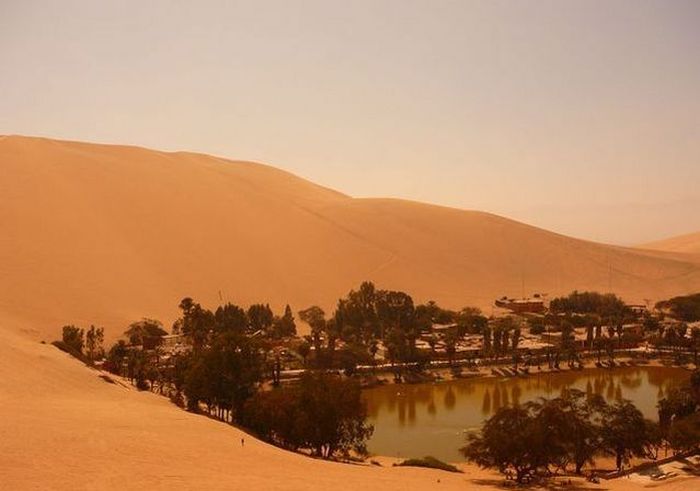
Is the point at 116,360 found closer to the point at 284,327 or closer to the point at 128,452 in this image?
the point at 284,327

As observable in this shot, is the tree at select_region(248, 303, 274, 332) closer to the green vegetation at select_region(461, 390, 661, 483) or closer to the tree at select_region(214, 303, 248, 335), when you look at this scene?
the tree at select_region(214, 303, 248, 335)

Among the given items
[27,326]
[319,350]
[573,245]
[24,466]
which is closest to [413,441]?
[319,350]

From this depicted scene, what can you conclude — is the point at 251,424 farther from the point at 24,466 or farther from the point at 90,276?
the point at 90,276

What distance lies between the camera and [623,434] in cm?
2662

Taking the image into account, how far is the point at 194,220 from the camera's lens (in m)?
83.6

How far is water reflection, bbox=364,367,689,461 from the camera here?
3172cm

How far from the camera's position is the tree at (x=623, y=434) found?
87.2 ft

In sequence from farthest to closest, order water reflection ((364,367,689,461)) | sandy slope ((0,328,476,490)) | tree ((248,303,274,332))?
tree ((248,303,274,332))
water reflection ((364,367,689,461))
sandy slope ((0,328,476,490))

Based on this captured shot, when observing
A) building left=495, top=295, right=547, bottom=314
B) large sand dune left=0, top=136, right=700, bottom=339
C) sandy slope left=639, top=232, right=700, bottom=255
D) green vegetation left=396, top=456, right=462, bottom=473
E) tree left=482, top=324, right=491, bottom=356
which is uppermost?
sandy slope left=639, top=232, right=700, bottom=255

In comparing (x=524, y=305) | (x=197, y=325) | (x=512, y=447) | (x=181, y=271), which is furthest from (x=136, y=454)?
(x=524, y=305)

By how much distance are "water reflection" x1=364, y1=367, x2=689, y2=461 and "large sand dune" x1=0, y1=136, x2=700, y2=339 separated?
24.4 meters

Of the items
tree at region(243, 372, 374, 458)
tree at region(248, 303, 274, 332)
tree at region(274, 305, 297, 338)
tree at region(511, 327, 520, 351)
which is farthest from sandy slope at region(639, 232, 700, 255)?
tree at region(243, 372, 374, 458)

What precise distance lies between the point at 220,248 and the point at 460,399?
43463 millimetres

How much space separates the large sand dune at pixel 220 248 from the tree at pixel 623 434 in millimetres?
36245
